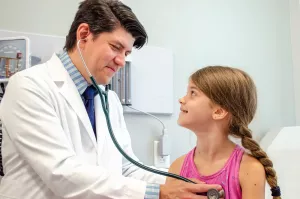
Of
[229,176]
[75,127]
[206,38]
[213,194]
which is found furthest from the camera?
[206,38]

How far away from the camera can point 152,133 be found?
178 centimetres

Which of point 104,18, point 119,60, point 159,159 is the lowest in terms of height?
point 159,159

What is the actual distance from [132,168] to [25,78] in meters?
0.56

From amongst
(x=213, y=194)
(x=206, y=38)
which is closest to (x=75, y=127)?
(x=213, y=194)

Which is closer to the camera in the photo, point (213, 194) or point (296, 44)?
point (213, 194)

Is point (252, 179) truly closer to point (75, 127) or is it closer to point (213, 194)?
point (213, 194)

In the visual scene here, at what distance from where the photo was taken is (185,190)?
36.7 inches

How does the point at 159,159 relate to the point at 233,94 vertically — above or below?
below

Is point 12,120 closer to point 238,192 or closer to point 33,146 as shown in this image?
point 33,146

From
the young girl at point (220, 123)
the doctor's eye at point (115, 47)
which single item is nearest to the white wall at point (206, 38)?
the doctor's eye at point (115, 47)

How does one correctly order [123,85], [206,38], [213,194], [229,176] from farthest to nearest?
[206,38] → [123,85] → [229,176] → [213,194]

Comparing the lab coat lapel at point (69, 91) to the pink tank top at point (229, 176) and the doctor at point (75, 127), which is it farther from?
the pink tank top at point (229, 176)

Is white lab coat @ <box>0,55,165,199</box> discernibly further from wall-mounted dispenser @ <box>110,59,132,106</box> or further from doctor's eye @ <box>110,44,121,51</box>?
wall-mounted dispenser @ <box>110,59,132,106</box>

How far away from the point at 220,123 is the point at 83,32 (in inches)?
22.7
